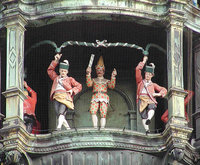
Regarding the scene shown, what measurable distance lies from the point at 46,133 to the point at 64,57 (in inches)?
100

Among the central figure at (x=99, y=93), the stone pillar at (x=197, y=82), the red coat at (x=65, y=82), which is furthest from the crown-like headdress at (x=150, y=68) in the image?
the red coat at (x=65, y=82)

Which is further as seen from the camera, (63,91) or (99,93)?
(99,93)

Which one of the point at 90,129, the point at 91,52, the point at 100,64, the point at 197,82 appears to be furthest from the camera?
the point at 91,52

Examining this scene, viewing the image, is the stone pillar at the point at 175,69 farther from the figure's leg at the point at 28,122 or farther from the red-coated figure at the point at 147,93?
the figure's leg at the point at 28,122

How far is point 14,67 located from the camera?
43688mm

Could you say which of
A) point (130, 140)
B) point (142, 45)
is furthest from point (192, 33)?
point (130, 140)

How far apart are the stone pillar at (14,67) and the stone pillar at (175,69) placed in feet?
14.7

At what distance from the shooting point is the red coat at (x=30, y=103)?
147 ft

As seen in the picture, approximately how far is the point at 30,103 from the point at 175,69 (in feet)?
15.8

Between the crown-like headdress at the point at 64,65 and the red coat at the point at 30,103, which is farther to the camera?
the red coat at the point at 30,103

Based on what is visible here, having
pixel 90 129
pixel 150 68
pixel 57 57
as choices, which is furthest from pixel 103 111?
pixel 57 57

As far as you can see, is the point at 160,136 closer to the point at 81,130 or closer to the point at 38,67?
the point at 81,130

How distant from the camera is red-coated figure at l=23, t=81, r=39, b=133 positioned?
44.8m

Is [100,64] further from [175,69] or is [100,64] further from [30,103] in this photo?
[175,69]
